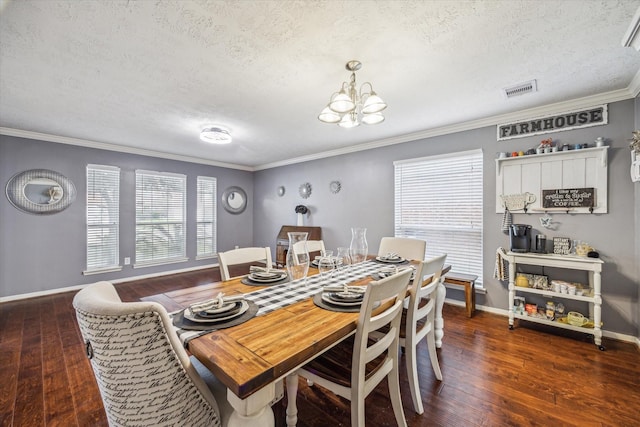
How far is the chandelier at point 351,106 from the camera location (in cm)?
179

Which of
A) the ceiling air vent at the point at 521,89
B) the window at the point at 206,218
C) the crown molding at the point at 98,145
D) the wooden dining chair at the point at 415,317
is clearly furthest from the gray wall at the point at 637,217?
the window at the point at 206,218

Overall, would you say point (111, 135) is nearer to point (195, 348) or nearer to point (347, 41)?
point (347, 41)

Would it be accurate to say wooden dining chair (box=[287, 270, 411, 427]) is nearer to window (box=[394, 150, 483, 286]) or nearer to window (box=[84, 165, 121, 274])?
window (box=[394, 150, 483, 286])

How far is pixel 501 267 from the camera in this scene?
2.92m

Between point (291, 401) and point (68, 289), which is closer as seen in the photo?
point (291, 401)

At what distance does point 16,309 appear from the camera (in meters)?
3.29

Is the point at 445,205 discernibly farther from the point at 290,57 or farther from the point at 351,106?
the point at 290,57

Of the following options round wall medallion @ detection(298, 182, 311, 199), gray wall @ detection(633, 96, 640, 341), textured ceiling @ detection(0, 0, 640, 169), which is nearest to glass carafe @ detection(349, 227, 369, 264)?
textured ceiling @ detection(0, 0, 640, 169)

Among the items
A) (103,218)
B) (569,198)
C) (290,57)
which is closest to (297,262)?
(290,57)

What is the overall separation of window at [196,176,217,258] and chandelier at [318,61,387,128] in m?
4.32

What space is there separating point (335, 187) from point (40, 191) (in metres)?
4.48

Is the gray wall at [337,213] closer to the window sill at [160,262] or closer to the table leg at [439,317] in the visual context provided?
the window sill at [160,262]

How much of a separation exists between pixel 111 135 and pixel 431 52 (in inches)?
173

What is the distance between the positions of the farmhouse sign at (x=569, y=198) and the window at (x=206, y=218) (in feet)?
18.6
